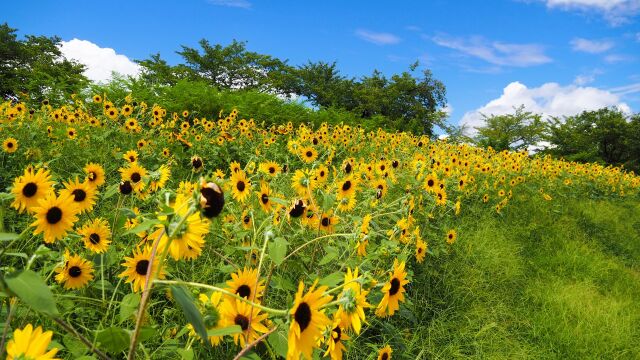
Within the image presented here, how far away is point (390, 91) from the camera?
780 inches

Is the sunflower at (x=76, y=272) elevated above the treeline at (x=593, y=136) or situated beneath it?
situated beneath

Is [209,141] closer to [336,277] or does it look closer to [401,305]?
[401,305]

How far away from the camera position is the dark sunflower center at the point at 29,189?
152 cm

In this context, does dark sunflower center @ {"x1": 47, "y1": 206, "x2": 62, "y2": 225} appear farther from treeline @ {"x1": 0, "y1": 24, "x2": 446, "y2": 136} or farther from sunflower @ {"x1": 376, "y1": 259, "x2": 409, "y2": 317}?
treeline @ {"x1": 0, "y1": 24, "x2": 446, "y2": 136}

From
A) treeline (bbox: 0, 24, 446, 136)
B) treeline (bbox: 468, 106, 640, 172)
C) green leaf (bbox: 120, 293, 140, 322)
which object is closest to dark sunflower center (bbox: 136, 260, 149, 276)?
green leaf (bbox: 120, 293, 140, 322)

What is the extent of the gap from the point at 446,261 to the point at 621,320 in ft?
4.57

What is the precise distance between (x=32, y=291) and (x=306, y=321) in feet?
1.75

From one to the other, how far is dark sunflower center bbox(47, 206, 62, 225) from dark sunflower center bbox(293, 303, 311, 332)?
3.43 ft

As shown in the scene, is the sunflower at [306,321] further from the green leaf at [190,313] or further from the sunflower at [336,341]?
the green leaf at [190,313]

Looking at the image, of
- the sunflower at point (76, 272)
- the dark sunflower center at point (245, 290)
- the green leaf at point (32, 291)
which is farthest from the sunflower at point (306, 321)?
the sunflower at point (76, 272)

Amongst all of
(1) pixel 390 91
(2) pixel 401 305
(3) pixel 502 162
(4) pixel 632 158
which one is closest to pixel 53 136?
(2) pixel 401 305

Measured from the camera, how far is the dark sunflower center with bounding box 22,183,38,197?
1.52 meters

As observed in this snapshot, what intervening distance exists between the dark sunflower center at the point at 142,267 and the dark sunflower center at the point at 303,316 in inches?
29.6

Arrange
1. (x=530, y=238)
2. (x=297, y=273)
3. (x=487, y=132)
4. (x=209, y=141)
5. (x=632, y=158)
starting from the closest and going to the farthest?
1. (x=297, y=273)
2. (x=530, y=238)
3. (x=209, y=141)
4. (x=632, y=158)
5. (x=487, y=132)
